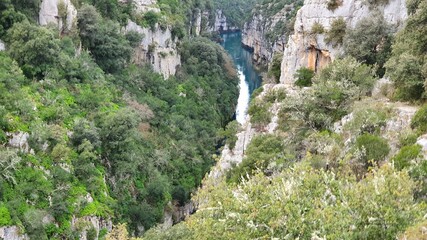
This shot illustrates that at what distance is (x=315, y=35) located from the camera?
37.1 meters

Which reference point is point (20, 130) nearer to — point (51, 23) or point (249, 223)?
point (51, 23)

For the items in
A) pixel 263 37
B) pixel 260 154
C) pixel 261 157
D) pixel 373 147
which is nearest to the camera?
pixel 373 147

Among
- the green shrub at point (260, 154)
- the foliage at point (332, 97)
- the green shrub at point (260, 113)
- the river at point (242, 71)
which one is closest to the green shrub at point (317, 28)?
the green shrub at point (260, 113)

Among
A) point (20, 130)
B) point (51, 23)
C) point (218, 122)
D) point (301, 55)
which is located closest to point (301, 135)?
point (301, 55)

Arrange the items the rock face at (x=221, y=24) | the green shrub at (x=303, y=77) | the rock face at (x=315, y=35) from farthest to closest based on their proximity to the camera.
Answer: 1. the rock face at (x=221, y=24)
2. the green shrub at (x=303, y=77)
3. the rock face at (x=315, y=35)

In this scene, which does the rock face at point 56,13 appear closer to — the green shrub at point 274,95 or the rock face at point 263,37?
the green shrub at point 274,95

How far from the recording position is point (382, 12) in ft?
111

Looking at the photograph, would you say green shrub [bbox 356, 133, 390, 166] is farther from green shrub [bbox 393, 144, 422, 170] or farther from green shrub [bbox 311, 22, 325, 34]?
green shrub [bbox 311, 22, 325, 34]

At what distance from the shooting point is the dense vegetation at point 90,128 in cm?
2955

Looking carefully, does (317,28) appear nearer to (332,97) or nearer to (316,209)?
(332,97)

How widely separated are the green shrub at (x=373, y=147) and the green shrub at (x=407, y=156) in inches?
53.8

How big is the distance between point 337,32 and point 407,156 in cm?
1991

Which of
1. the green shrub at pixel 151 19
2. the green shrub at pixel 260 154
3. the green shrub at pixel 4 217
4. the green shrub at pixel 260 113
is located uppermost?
the green shrub at pixel 151 19

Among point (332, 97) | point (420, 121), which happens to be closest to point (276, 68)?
point (332, 97)
